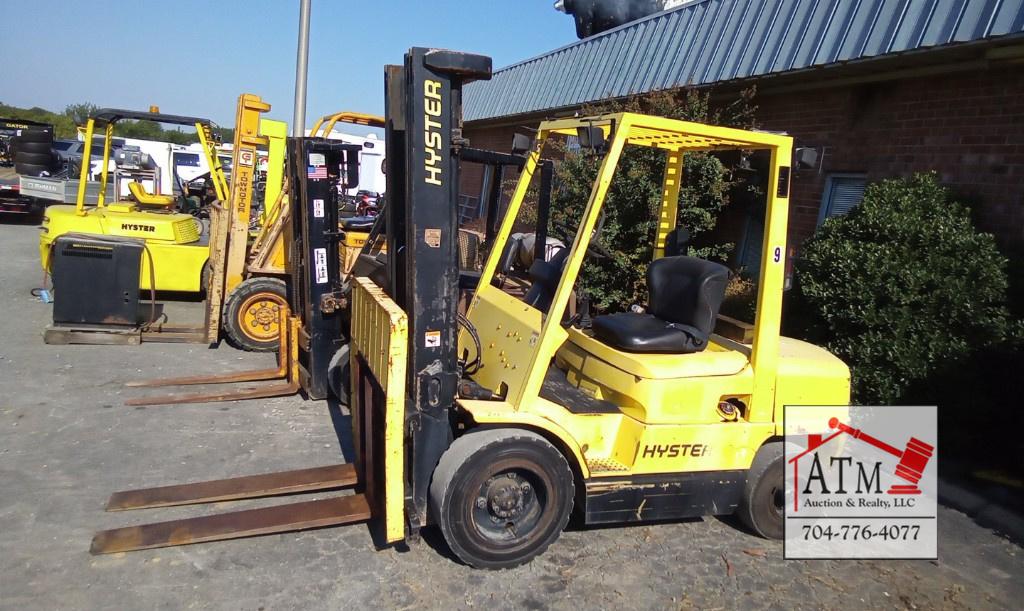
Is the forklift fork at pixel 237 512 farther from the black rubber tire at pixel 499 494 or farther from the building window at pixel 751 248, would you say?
the building window at pixel 751 248

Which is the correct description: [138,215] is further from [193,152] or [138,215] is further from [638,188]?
[193,152]

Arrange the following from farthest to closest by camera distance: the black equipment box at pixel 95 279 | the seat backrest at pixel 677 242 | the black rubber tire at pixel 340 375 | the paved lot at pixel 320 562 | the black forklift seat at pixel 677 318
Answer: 1. the black equipment box at pixel 95 279
2. the black rubber tire at pixel 340 375
3. the seat backrest at pixel 677 242
4. the black forklift seat at pixel 677 318
5. the paved lot at pixel 320 562

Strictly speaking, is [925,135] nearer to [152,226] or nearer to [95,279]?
[95,279]

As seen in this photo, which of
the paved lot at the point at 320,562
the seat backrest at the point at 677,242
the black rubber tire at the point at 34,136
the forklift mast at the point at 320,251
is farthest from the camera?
the black rubber tire at the point at 34,136

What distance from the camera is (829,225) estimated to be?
6.40 meters

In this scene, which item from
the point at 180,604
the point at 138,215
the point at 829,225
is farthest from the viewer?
the point at 138,215

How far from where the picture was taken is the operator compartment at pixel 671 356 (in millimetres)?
4055

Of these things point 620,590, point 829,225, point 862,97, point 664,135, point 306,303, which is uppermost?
point 862,97

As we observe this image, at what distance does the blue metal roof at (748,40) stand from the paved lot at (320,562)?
4.07m

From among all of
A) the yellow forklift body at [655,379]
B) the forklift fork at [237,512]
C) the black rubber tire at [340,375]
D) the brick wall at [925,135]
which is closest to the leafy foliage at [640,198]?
the brick wall at [925,135]

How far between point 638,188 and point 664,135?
13.6 ft

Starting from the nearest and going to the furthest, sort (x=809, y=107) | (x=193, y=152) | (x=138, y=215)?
(x=809, y=107), (x=138, y=215), (x=193, y=152)

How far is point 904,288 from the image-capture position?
18.9 feet

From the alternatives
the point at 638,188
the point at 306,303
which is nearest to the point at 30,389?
the point at 306,303
